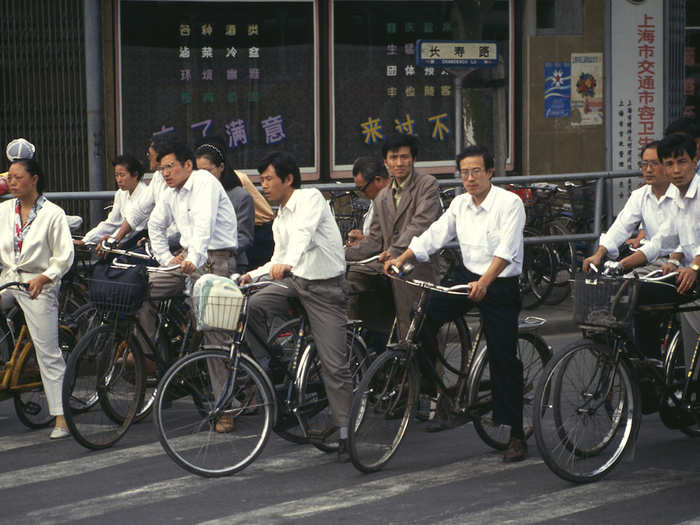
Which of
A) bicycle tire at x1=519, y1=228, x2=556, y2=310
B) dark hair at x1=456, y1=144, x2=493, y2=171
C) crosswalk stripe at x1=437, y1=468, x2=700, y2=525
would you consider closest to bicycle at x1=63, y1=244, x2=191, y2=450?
dark hair at x1=456, y1=144, x2=493, y2=171

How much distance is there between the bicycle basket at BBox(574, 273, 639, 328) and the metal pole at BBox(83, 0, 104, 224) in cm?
775

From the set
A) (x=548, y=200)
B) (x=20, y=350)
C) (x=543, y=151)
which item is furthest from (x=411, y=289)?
(x=543, y=151)

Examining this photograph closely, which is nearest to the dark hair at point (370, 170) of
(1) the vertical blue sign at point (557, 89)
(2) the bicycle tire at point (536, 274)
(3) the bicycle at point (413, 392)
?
(3) the bicycle at point (413, 392)

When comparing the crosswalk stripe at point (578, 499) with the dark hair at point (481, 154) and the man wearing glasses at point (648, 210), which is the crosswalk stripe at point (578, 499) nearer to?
the man wearing glasses at point (648, 210)

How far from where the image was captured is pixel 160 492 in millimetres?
6793

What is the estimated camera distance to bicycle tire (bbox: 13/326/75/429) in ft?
26.7

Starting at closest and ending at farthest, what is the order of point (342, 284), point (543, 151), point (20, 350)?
point (342, 284), point (20, 350), point (543, 151)

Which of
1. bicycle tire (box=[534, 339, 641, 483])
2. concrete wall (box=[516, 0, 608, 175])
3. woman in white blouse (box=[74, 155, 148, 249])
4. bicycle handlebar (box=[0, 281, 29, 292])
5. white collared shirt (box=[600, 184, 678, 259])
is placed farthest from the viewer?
concrete wall (box=[516, 0, 608, 175])

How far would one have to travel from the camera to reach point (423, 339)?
7285 millimetres

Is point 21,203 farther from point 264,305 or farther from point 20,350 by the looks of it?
Result: point 264,305

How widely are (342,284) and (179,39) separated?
7.56 m

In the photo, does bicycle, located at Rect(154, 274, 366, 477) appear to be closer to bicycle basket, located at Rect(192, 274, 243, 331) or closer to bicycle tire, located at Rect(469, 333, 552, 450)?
bicycle basket, located at Rect(192, 274, 243, 331)

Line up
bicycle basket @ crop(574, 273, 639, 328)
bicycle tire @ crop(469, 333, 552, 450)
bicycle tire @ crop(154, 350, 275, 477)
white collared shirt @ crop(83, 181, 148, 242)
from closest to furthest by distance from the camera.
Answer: bicycle basket @ crop(574, 273, 639, 328) → bicycle tire @ crop(154, 350, 275, 477) → bicycle tire @ crop(469, 333, 552, 450) → white collared shirt @ crop(83, 181, 148, 242)

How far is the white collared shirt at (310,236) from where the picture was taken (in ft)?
24.0
